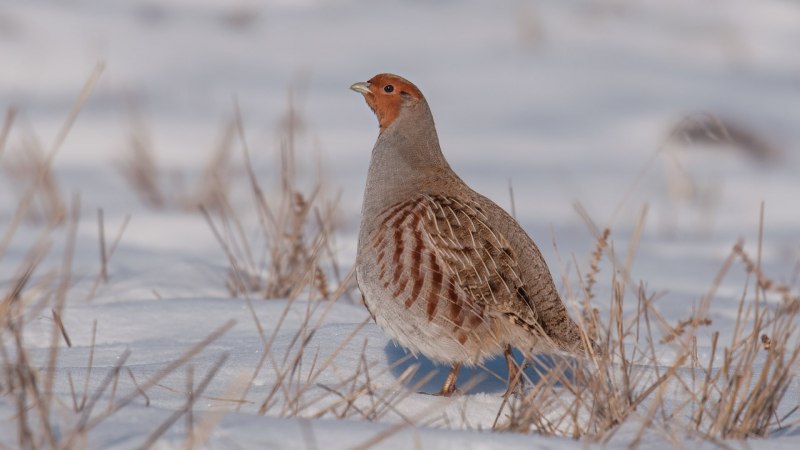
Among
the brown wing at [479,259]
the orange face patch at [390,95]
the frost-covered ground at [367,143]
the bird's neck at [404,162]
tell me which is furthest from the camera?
the orange face patch at [390,95]

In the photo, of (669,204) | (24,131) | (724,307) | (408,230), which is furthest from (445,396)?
(24,131)

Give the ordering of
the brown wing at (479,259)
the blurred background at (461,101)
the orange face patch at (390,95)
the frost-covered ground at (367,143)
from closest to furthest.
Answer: the frost-covered ground at (367,143), the brown wing at (479,259), the orange face patch at (390,95), the blurred background at (461,101)

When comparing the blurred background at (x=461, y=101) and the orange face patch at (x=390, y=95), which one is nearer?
the orange face patch at (x=390, y=95)

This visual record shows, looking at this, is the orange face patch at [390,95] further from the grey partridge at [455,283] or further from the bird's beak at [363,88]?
the grey partridge at [455,283]

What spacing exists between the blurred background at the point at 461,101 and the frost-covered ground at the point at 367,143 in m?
0.03

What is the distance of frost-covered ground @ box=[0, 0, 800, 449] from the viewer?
2.39 metres

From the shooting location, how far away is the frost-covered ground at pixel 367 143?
94.3 inches

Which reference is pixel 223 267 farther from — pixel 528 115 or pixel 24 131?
pixel 528 115

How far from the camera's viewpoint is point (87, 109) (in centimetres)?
866

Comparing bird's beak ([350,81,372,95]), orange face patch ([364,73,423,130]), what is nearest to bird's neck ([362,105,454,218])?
orange face patch ([364,73,423,130])

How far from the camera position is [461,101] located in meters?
9.27

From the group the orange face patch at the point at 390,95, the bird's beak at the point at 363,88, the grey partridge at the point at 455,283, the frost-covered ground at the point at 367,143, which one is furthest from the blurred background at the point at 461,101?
the grey partridge at the point at 455,283

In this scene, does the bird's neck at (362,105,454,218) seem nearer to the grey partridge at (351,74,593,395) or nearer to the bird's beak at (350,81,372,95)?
the grey partridge at (351,74,593,395)

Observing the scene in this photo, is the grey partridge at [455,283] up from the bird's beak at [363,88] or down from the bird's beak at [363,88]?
down
